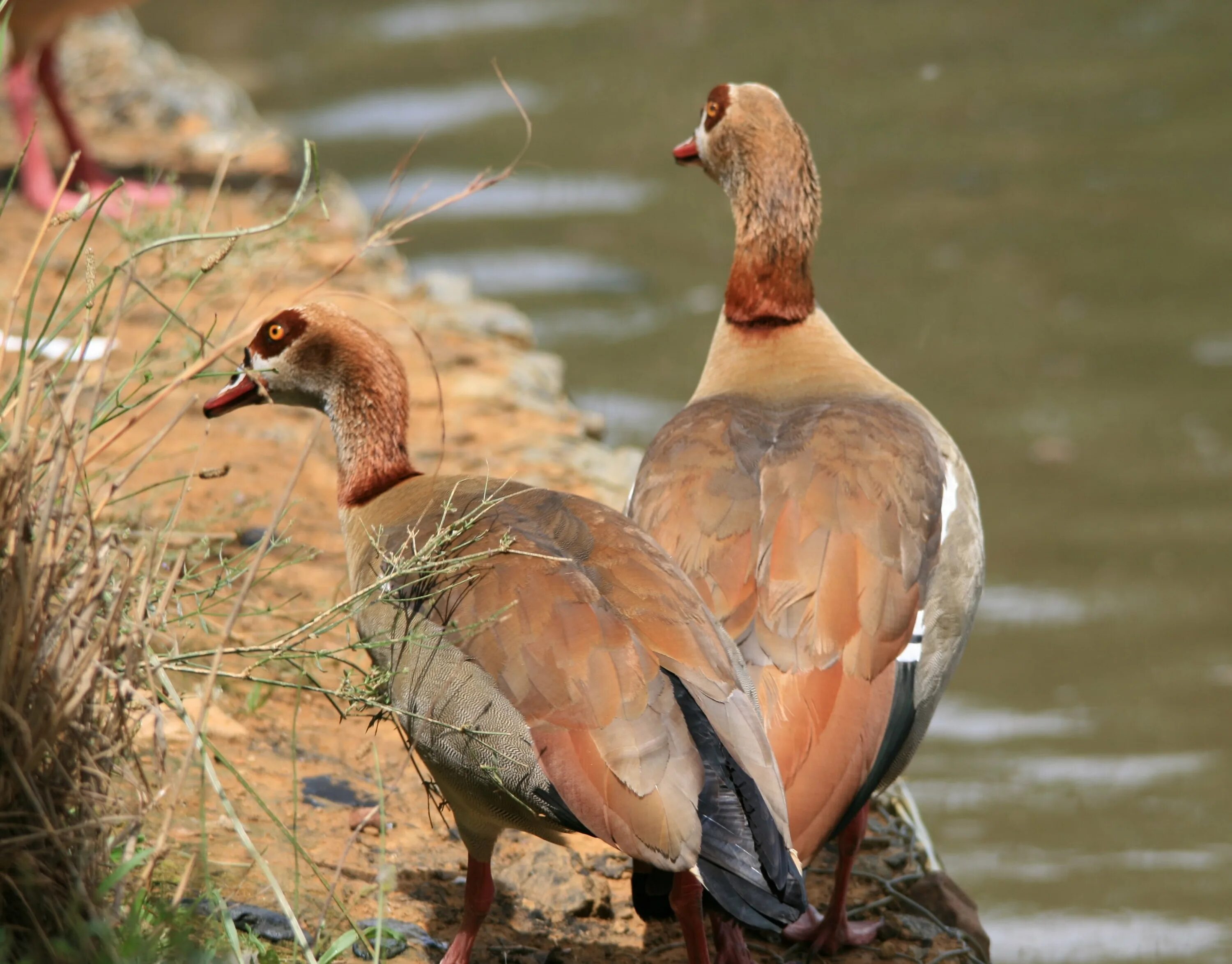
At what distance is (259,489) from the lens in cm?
434

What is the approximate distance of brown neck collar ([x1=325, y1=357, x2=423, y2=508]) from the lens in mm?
3271

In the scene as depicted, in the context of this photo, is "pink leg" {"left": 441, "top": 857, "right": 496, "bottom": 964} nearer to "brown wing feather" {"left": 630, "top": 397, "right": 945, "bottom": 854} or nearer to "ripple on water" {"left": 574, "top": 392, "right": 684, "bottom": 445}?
"brown wing feather" {"left": 630, "top": 397, "right": 945, "bottom": 854}

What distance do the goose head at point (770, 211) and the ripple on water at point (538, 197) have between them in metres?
4.68

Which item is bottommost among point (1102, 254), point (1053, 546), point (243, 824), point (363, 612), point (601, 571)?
point (243, 824)

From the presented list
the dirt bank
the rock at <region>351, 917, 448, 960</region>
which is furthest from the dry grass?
the rock at <region>351, 917, 448, 960</region>

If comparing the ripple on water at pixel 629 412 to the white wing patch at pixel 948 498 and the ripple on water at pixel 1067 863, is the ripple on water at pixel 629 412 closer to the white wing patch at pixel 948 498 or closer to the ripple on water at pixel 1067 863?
the ripple on water at pixel 1067 863

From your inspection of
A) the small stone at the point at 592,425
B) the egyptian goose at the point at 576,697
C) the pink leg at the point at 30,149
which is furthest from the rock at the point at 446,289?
the egyptian goose at the point at 576,697

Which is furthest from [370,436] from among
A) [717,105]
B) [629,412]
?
[629,412]

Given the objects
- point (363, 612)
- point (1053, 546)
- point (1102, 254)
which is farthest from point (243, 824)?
point (1102, 254)

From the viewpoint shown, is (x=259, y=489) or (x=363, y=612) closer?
(x=363, y=612)

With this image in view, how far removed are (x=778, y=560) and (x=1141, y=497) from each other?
168 inches

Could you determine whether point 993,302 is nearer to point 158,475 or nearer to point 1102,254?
point 1102,254

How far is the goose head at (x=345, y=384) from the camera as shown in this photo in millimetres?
3285

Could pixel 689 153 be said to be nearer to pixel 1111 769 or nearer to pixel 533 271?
pixel 1111 769
